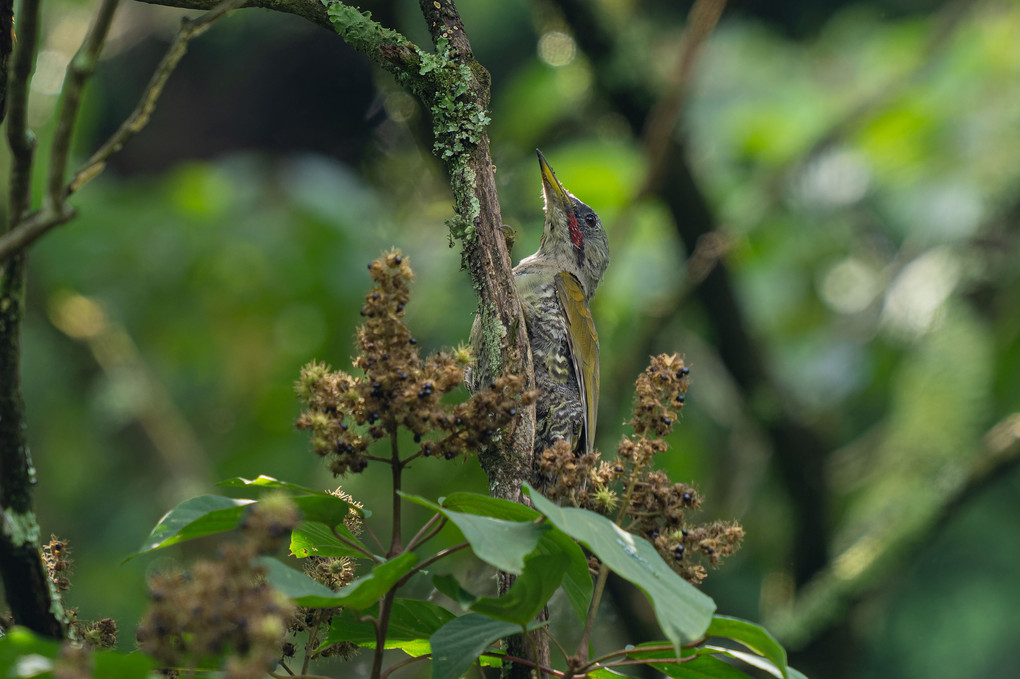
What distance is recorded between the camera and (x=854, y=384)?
5016 mm

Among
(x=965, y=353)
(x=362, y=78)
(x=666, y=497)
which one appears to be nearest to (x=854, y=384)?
(x=965, y=353)

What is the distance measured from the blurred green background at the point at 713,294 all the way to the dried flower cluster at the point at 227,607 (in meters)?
2.86

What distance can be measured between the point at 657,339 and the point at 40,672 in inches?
154

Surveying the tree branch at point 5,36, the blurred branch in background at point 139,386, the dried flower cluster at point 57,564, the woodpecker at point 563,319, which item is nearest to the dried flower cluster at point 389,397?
the dried flower cluster at point 57,564

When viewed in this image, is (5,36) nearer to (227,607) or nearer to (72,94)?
(72,94)

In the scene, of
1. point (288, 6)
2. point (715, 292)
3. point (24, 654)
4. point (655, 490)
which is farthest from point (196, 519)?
point (715, 292)

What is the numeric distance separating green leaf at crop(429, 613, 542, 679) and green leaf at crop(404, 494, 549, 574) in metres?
0.18

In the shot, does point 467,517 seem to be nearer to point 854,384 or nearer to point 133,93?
point 854,384

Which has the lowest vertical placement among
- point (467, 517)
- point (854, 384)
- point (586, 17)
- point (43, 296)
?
point (854, 384)

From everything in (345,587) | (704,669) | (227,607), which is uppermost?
(227,607)

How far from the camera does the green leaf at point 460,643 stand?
1.22m

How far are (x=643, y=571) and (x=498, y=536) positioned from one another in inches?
7.2

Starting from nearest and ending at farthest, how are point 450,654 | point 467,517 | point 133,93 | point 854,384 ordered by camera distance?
point 467,517 < point 450,654 < point 854,384 < point 133,93

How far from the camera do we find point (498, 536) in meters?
1.10
